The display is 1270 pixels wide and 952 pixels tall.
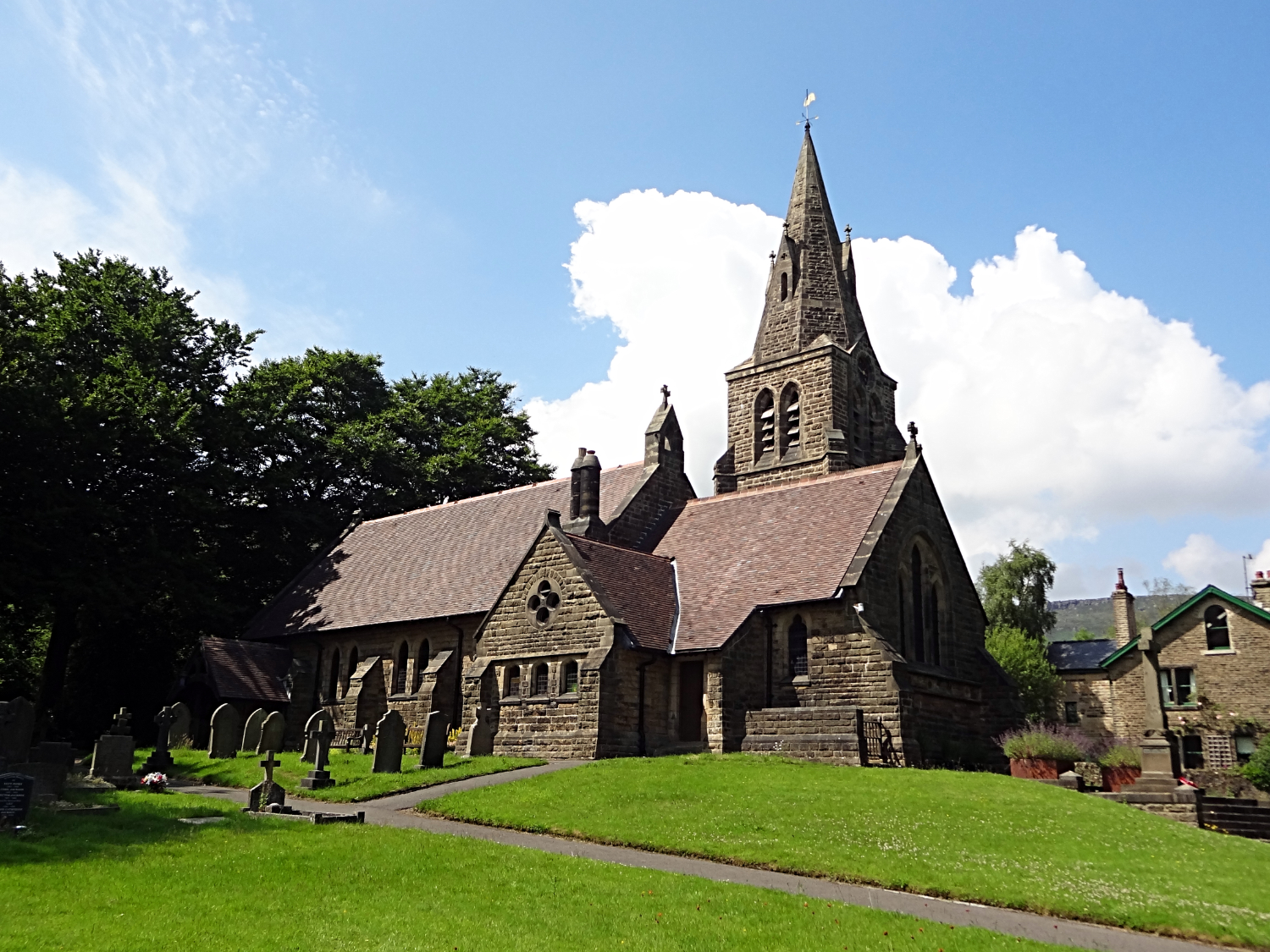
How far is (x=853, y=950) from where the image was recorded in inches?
387

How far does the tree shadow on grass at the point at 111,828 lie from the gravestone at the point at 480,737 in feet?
26.3

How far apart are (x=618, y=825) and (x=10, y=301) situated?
34468 millimetres

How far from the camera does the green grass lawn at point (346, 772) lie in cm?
2144

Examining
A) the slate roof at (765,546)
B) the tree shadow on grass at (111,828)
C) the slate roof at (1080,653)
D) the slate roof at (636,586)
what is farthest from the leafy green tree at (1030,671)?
the tree shadow on grass at (111,828)

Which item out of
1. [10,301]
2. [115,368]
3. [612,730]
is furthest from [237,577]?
[612,730]

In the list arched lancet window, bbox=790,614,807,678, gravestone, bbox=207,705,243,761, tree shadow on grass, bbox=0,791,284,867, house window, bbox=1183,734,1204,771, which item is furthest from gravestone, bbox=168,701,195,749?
house window, bbox=1183,734,1204,771

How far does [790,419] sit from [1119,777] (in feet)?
73.9

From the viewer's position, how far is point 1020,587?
57562 mm

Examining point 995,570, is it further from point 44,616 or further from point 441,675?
point 44,616

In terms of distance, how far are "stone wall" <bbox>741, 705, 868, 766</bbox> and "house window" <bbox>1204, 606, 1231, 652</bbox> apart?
729 inches

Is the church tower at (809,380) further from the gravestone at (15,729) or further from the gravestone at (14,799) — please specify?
the gravestone at (14,799)

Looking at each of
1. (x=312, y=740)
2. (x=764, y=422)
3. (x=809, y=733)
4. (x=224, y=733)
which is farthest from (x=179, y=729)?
(x=764, y=422)

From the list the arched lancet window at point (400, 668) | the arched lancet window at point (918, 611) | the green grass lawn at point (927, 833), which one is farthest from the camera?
the arched lancet window at point (400, 668)

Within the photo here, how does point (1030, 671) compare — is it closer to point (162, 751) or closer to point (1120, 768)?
point (1120, 768)
